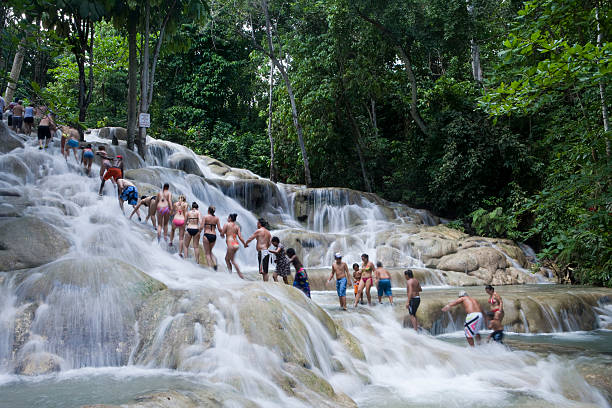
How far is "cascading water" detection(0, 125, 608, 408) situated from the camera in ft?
20.0

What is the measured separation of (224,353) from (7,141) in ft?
42.4

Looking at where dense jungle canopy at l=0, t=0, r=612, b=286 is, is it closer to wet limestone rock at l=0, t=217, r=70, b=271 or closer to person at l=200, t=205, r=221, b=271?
wet limestone rock at l=0, t=217, r=70, b=271

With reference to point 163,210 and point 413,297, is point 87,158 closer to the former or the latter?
point 163,210

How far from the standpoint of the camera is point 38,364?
21.9 feet

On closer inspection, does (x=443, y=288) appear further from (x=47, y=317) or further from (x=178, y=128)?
(x=178, y=128)

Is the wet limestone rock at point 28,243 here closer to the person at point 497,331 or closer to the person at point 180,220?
the person at point 180,220

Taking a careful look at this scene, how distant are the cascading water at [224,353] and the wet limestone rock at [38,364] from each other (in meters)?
0.02

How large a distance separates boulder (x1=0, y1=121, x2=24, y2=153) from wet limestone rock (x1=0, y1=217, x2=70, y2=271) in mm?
6546

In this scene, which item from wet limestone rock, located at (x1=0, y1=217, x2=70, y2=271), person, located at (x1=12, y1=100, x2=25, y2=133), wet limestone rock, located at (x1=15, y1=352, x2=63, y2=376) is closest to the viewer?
wet limestone rock, located at (x1=15, y1=352, x2=63, y2=376)

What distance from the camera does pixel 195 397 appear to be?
5129mm

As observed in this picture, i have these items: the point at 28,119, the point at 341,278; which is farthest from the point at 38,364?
the point at 28,119

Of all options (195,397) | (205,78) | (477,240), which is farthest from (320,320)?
(205,78)

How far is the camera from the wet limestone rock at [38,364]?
21.5 ft

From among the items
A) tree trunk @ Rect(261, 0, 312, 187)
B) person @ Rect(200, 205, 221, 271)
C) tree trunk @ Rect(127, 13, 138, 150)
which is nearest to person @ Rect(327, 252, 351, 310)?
person @ Rect(200, 205, 221, 271)
